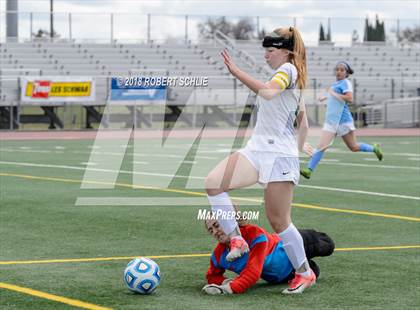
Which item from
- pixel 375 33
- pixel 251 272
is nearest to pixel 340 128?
pixel 251 272

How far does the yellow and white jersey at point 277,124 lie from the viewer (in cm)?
720

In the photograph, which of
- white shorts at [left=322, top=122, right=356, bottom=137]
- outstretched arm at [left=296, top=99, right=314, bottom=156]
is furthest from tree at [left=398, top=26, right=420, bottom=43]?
outstretched arm at [left=296, top=99, right=314, bottom=156]

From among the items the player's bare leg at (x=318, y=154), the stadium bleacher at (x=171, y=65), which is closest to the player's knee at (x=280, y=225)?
the player's bare leg at (x=318, y=154)

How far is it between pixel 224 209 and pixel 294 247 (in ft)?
1.85

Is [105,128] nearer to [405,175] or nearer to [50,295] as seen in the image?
[405,175]

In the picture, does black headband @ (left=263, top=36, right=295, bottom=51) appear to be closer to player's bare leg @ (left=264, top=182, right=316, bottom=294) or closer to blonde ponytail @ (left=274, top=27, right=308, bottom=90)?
blonde ponytail @ (left=274, top=27, right=308, bottom=90)

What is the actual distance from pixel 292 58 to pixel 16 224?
4734mm

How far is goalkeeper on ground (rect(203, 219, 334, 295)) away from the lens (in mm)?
7297

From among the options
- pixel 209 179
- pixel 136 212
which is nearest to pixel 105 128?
pixel 136 212

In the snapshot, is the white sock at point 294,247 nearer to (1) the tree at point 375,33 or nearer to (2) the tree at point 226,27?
(2) the tree at point 226,27

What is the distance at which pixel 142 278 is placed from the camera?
712 cm

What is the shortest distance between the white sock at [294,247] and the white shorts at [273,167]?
369 mm

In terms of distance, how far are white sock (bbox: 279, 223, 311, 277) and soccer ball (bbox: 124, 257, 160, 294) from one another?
92 centimetres

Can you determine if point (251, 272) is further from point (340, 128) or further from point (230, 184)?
point (340, 128)
